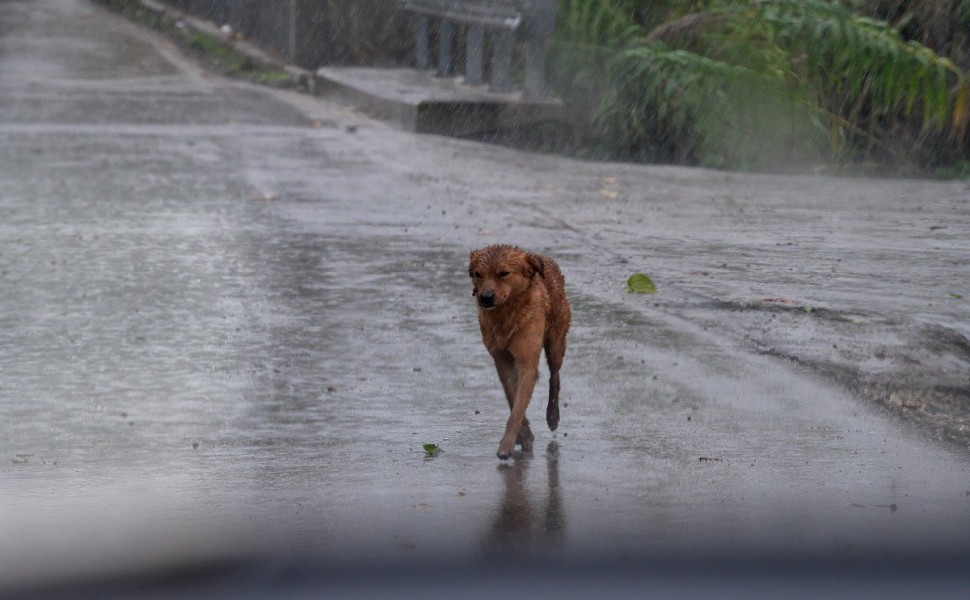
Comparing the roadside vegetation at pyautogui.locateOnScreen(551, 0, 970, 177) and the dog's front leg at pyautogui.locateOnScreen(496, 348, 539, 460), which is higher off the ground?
the dog's front leg at pyautogui.locateOnScreen(496, 348, 539, 460)

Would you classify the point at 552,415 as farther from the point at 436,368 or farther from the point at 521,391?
the point at 436,368

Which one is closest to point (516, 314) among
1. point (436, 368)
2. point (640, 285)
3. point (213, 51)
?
point (436, 368)

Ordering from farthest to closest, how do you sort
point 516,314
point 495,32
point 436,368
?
→ point 495,32
point 436,368
point 516,314

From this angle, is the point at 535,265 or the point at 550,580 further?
the point at 535,265

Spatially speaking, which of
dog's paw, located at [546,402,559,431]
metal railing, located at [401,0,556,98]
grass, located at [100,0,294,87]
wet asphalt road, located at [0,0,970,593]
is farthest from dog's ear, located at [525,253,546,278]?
grass, located at [100,0,294,87]

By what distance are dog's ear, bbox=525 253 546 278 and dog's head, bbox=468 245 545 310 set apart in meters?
0.02

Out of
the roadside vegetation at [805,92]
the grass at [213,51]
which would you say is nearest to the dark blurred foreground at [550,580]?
the roadside vegetation at [805,92]

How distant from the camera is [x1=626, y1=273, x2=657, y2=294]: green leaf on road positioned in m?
8.34

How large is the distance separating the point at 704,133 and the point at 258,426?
864 centimetres

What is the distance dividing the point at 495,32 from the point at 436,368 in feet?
35.5

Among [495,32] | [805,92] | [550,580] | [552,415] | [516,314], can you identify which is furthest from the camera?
[495,32]

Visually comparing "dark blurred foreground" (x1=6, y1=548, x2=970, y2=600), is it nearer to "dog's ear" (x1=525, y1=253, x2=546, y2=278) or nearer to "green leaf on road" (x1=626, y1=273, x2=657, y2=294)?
"dog's ear" (x1=525, y1=253, x2=546, y2=278)

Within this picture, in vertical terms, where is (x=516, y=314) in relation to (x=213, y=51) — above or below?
above

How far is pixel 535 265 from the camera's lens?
5.35 metres
